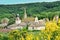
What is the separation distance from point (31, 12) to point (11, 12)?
1099 millimetres

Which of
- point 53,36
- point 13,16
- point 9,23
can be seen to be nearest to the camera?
point 53,36

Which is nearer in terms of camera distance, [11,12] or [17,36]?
[17,36]

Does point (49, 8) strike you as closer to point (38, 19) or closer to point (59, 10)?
point (59, 10)

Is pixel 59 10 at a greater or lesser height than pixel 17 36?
lesser

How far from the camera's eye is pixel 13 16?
20.6m

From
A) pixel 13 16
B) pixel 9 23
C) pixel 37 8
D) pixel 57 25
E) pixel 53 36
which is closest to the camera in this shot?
pixel 53 36

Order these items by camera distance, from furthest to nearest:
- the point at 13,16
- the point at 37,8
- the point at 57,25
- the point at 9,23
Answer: the point at 37,8, the point at 13,16, the point at 9,23, the point at 57,25

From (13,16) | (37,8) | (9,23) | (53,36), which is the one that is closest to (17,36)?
(53,36)

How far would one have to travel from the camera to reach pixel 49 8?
22406 millimetres

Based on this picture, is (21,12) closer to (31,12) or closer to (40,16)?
(31,12)

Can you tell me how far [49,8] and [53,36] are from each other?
42.3 feet

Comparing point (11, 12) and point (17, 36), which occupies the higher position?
point (17, 36)

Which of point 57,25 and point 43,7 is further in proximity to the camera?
point 43,7

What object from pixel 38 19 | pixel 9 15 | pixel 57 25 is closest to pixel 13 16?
pixel 9 15
